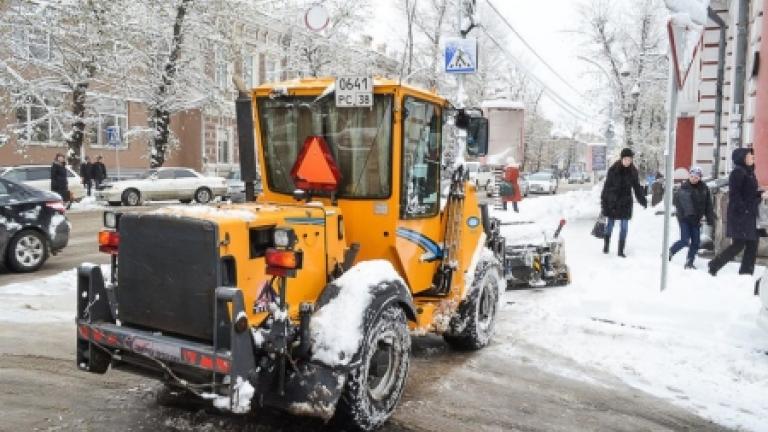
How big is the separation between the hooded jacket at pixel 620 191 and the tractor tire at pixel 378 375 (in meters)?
7.15

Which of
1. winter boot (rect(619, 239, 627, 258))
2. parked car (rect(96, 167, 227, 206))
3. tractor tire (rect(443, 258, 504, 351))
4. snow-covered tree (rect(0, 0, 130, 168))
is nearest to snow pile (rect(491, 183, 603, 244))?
winter boot (rect(619, 239, 627, 258))

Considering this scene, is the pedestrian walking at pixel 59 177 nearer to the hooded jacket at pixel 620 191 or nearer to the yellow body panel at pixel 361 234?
the hooded jacket at pixel 620 191

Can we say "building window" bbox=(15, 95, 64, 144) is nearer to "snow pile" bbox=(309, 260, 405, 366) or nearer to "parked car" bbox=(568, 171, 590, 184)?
"snow pile" bbox=(309, 260, 405, 366)

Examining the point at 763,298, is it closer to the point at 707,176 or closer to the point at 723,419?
the point at 723,419

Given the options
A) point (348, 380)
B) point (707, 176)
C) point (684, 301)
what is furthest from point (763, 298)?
point (707, 176)

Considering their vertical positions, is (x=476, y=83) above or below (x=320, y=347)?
above

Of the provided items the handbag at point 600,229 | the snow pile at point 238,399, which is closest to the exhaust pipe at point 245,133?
the snow pile at point 238,399

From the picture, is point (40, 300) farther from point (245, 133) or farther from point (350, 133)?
point (350, 133)

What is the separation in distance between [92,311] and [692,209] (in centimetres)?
863

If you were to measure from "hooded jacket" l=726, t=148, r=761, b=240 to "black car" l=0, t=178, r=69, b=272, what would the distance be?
32.5ft

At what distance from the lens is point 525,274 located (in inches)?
353

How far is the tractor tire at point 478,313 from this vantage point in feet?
19.8

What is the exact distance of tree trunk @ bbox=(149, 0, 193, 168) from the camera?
26.7 metres

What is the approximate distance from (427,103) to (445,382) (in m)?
2.20
